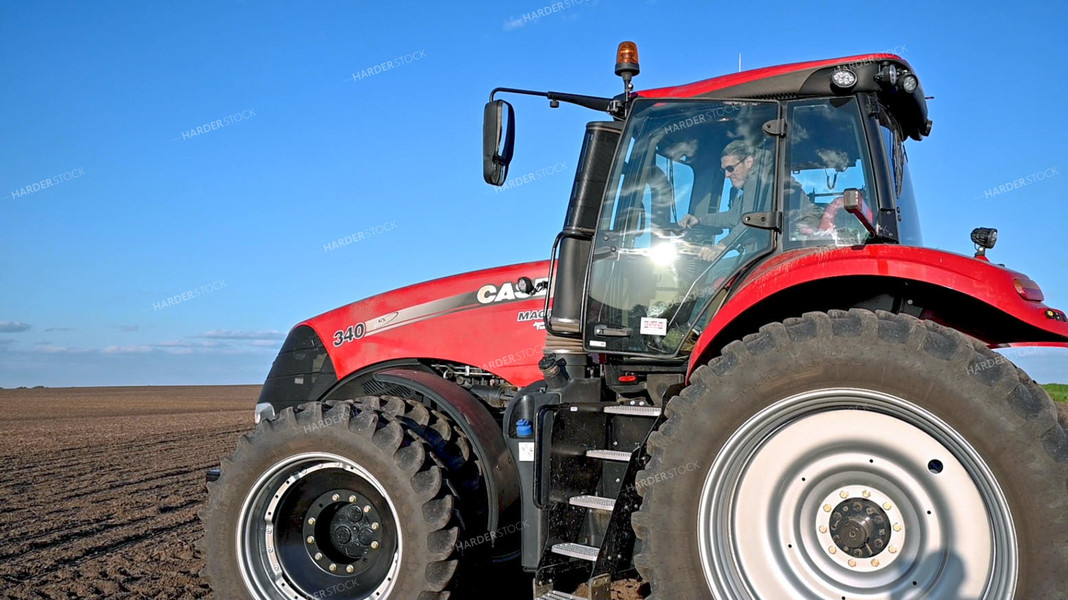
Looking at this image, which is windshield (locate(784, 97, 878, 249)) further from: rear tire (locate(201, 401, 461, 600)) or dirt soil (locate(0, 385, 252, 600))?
dirt soil (locate(0, 385, 252, 600))

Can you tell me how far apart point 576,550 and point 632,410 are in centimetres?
68

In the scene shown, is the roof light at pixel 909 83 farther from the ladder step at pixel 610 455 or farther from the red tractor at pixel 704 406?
the ladder step at pixel 610 455

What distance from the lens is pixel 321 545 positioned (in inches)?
182

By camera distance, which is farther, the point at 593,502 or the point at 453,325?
the point at 453,325

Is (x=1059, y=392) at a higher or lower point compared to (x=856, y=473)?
higher

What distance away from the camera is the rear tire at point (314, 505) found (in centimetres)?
442

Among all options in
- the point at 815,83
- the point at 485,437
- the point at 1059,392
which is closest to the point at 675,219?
the point at 815,83

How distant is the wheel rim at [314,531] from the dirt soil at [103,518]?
741 millimetres

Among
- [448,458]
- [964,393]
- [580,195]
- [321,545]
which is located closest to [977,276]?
[964,393]

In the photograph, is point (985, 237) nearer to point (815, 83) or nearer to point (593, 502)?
point (815, 83)

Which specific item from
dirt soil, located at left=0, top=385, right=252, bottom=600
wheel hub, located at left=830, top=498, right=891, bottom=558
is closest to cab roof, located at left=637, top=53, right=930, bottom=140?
wheel hub, located at left=830, top=498, right=891, bottom=558

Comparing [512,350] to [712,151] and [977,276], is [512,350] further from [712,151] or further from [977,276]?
[977,276]

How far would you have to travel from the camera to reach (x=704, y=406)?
11.4 feet

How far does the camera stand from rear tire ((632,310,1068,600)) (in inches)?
116
